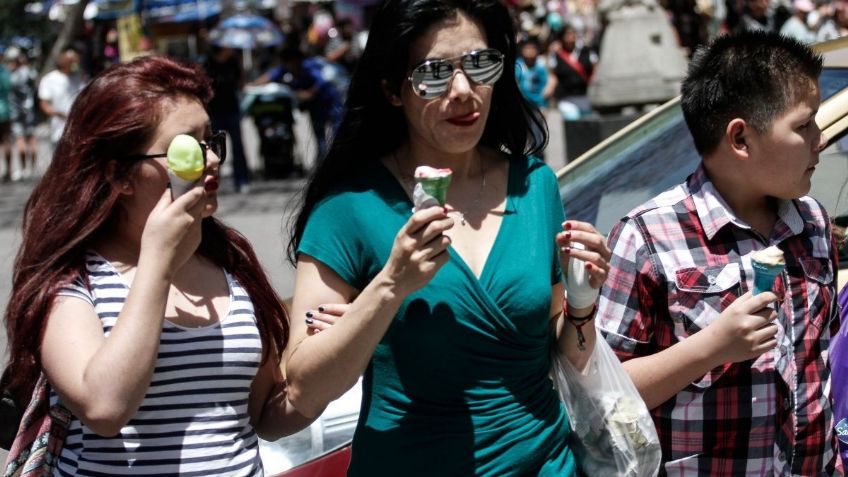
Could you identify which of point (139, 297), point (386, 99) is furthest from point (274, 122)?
point (139, 297)

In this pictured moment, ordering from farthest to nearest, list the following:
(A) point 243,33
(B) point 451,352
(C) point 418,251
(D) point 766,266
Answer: (A) point 243,33, (D) point 766,266, (B) point 451,352, (C) point 418,251

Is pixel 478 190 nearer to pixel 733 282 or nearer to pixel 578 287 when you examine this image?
pixel 578 287

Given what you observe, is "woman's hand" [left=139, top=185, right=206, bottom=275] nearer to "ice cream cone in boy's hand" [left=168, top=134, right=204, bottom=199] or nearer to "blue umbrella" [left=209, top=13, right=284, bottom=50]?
"ice cream cone in boy's hand" [left=168, top=134, right=204, bottom=199]

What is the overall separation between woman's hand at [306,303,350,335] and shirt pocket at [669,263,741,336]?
29.9 inches

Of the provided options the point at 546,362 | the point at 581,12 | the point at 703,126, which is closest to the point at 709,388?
the point at 546,362

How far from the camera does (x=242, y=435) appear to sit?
244cm

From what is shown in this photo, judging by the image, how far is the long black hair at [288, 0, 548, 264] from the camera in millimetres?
2400

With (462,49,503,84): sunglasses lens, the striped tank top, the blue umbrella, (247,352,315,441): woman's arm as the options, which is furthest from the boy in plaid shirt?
the blue umbrella

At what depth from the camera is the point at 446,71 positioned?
7.77ft

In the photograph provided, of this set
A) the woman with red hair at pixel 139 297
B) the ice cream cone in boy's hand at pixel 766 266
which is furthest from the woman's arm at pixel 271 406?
the ice cream cone in boy's hand at pixel 766 266

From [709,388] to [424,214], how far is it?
0.91m

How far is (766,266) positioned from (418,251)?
767mm

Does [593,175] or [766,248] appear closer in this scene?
[766,248]

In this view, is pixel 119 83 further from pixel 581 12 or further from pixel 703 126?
pixel 581 12
